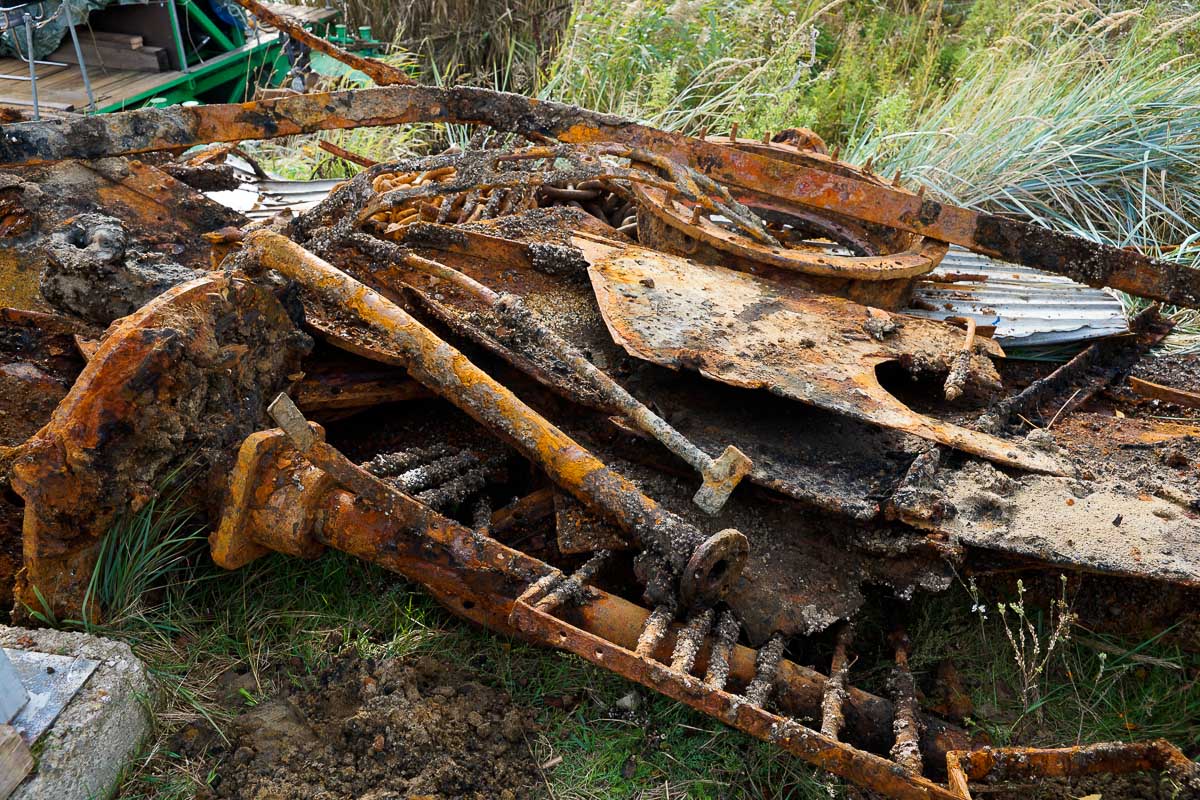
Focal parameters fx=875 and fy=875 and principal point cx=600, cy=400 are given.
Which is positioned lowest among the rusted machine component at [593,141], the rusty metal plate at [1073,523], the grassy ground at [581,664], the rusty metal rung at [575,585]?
the grassy ground at [581,664]

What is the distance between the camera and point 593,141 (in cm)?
371

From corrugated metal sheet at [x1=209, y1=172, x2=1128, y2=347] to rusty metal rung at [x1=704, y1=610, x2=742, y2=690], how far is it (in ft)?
6.29

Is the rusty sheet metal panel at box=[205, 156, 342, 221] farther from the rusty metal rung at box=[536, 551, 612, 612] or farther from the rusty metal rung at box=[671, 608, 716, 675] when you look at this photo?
the rusty metal rung at box=[671, 608, 716, 675]

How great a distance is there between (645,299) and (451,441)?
826 millimetres

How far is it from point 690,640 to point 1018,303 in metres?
2.73

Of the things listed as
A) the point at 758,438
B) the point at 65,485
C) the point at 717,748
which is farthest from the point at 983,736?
the point at 65,485

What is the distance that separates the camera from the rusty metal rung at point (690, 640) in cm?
209

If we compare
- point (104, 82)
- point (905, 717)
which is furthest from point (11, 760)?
point (104, 82)

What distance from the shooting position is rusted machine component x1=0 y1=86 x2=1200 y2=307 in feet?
9.78

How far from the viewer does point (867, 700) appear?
7.54 ft

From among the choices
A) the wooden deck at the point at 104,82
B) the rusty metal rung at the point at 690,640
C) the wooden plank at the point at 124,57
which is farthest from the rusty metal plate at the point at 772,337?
the wooden plank at the point at 124,57

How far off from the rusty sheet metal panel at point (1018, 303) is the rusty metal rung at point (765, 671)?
73.8 inches

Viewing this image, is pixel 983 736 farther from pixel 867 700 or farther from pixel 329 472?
pixel 329 472

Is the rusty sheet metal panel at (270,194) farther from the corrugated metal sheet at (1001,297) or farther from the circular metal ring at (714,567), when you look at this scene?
the circular metal ring at (714,567)
